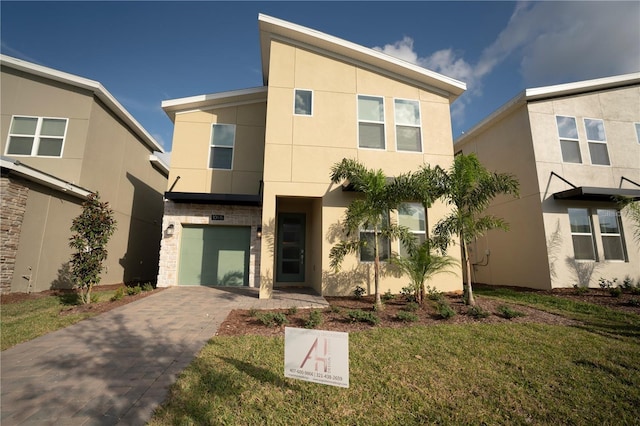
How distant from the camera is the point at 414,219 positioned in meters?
8.91

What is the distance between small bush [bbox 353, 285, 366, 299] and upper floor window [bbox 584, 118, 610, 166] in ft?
33.2

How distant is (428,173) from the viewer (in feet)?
23.4

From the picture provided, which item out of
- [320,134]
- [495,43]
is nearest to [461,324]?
[320,134]

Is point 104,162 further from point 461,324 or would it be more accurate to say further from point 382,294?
point 461,324

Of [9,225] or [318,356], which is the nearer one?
[318,356]

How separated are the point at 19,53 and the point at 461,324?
57.0 feet

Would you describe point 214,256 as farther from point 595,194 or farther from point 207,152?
point 595,194

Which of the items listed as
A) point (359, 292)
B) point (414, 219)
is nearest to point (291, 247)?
point (359, 292)

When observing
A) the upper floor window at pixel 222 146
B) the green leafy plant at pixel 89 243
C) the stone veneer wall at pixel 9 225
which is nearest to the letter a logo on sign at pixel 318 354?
the green leafy plant at pixel 89 243

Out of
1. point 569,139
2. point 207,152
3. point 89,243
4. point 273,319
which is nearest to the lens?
point 273,319

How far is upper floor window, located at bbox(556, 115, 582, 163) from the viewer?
10375 mm

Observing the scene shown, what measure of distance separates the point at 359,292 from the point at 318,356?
5396mm

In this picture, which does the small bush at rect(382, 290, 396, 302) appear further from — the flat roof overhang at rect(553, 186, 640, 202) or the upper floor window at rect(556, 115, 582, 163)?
the upper floor window at rect(556, 115, 582, 163)

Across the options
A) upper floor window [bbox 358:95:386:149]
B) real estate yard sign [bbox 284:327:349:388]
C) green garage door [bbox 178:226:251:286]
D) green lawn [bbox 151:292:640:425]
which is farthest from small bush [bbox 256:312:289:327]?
upper floor window [bbox 358:95:386:149]
